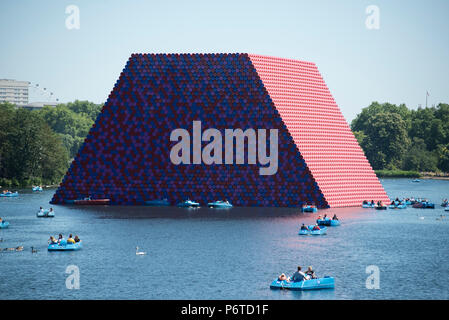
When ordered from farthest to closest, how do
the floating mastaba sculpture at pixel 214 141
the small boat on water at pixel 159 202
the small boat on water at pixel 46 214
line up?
the small boat on water at pixel 159 202
the floating mastaba sculpture at pixel 214 141
the small boat on water at pixel 46 214

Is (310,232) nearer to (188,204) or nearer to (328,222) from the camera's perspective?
A: (328,222)

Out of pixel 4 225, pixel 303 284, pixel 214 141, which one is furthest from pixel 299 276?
pixel 214 141

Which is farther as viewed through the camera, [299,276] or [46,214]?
[46,214]

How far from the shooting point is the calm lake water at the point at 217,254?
61312 mm

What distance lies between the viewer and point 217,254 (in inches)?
3009

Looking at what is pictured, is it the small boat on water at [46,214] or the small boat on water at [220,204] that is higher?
the small boat on water at [220,204]

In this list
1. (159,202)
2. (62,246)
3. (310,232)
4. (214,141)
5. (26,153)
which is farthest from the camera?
(26,153)

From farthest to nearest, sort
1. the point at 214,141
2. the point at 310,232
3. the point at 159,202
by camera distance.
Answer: the point at 214,141, the point at 159,202, the point at 310,232

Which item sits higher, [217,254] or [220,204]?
[220,204]

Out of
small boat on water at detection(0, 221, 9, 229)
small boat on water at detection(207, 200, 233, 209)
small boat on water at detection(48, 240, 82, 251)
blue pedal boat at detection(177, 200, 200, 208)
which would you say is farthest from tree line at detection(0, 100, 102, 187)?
small boat on water at detection(48, 240, 82, 251)

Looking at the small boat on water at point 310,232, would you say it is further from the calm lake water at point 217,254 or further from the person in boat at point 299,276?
the person in boat at point 299,276

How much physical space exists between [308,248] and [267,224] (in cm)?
1759

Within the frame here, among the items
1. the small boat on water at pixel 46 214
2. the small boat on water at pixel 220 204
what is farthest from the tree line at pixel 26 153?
the small boat on water at pixel 220 204
